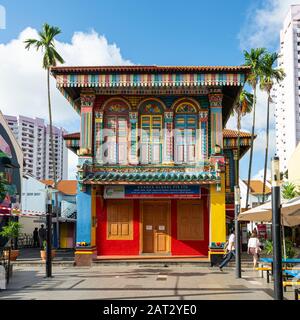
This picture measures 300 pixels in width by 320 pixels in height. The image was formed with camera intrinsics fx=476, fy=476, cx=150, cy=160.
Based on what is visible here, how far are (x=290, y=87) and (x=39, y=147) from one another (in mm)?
58928

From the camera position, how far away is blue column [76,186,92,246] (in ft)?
67.1

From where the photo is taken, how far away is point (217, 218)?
20.5 metres

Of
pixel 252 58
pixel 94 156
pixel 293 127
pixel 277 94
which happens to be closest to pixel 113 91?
pixel 94 156

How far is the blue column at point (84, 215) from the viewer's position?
2046 centimetres

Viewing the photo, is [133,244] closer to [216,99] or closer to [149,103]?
[149,103]

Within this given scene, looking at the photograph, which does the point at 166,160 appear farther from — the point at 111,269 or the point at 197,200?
the point at 111,269

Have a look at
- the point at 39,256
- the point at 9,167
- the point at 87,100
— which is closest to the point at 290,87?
the point at 9,167

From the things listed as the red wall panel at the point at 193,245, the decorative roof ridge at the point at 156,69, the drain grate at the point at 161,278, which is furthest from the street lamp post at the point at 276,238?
the red wall panel at the point at 193,245

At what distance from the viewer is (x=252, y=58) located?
39438 millimetres

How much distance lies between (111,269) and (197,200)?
521 cm

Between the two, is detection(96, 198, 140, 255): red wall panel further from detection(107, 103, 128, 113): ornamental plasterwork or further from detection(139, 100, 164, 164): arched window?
detection(107, 103, 128, 113): ornamental plasterwork

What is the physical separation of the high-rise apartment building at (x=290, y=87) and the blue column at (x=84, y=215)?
8866 cm

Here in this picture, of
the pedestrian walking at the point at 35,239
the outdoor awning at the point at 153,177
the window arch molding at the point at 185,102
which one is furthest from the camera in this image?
the pedestrian walking at the point at 35,239

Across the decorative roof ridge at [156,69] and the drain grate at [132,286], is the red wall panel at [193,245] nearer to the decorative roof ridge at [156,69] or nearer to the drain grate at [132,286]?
the decorative roof ridge at [156,69]
